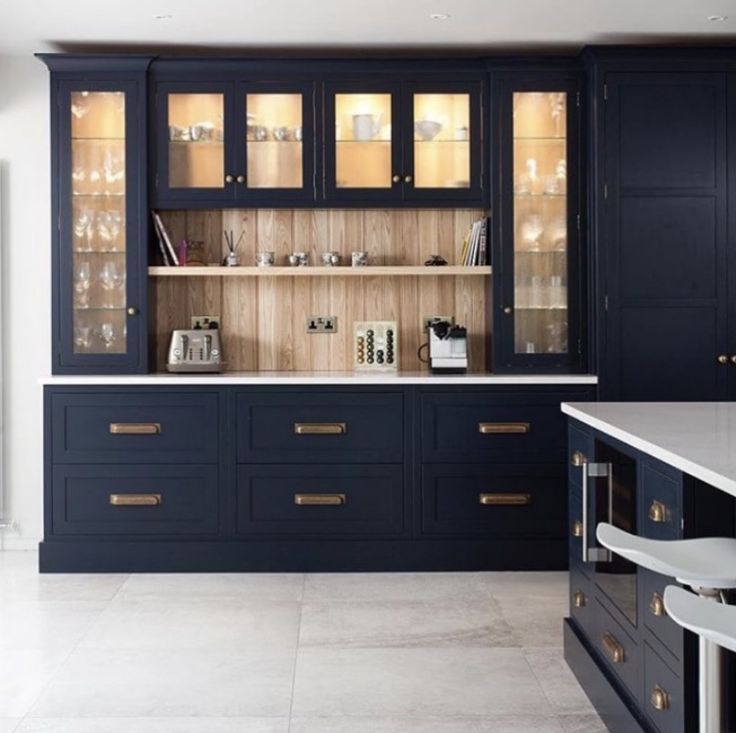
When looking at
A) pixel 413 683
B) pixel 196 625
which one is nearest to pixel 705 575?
pixel 413 683

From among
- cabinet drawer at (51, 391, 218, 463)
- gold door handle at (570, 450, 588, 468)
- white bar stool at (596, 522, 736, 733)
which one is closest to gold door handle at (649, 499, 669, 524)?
white bar stool at (596, 522, 736, 733)

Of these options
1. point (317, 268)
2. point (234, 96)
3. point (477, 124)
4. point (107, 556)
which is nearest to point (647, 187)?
point (477, 124)

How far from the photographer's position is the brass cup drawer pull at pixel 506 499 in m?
4.98

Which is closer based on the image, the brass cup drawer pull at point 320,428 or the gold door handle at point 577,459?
the gold door handle at point 577,459

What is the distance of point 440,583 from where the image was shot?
480 cm

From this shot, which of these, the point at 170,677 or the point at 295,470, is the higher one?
the point at 295,470

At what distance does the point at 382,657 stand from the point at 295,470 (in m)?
1.42

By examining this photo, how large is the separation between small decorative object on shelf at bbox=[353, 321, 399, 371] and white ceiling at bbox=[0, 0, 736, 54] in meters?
1.39

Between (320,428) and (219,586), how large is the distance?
85cm

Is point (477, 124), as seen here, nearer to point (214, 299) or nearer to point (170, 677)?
point (214, 299)

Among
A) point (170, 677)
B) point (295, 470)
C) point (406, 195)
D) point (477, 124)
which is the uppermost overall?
point (477, 124)

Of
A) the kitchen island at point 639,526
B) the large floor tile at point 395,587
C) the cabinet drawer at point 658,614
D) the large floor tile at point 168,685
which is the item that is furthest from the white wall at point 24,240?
the cabinet drawer at point 658,614

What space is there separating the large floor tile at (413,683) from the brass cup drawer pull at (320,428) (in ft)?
4.47

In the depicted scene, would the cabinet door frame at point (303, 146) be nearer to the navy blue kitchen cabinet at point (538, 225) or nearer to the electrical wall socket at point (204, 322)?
the electrical wall socket at point (204, 322)
